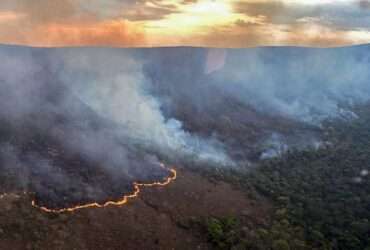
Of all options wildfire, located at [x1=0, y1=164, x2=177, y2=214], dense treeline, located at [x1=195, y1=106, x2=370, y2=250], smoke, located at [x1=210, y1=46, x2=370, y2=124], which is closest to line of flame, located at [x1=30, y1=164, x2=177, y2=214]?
wildfire, located at [x1=0, y1=164, x2=177, y2=214]

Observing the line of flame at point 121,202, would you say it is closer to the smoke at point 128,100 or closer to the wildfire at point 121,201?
the wildfire at point 121,201

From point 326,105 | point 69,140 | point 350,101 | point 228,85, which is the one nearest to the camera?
point 69,140

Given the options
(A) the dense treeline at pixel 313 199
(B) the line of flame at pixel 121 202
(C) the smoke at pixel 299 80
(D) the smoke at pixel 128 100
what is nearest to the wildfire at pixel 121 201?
(B) the line of flame at pixel 121 202

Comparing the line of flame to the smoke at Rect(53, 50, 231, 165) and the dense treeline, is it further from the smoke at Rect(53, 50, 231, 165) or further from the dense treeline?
the dense treeline

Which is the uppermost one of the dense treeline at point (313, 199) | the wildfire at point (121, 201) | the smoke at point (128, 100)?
the smoke at point (128, 100)

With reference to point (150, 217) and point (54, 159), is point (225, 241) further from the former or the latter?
point (54, 159)

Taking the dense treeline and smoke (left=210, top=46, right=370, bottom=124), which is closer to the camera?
the dense treeline

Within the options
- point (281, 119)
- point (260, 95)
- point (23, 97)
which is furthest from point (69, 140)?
point (260, 95)

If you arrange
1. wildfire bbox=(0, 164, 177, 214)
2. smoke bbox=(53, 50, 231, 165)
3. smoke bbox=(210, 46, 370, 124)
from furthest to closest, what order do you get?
smoke bbox=(210, 46, 370, 124) < smoke bbox=(53, 50, 231, 165) < wildfire bbox=(0, 164, 177, 214)

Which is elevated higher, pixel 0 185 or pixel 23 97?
pixel 23 97

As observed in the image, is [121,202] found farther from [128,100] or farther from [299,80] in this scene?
[299,80]

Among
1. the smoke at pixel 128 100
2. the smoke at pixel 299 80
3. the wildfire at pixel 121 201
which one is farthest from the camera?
the smoke at pixel 299 80
